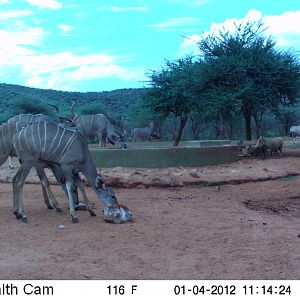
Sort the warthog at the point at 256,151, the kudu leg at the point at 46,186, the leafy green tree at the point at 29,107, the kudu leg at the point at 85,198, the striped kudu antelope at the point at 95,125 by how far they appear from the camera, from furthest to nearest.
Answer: the leafy green tree at the point at 29,107 → the warthog at the point at 256,151 → the striped kudu antelope at the point at 95,125 → the kudu leg at the point at 46,186 → the kudu leg at the point at 85,198

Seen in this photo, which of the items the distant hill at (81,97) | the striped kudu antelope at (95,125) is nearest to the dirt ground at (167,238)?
the striped kudu antelope at (95,125)

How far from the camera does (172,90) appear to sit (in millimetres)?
24688

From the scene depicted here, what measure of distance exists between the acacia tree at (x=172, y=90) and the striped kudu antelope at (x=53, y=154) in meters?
14.7

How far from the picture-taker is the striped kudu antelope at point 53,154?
9.35 metres

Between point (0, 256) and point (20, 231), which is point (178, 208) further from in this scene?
point (0, 256)

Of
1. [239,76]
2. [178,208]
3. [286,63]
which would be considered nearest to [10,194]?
[178,208]

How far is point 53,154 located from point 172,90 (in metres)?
15.8

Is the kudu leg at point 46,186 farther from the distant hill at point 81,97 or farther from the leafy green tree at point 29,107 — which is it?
the distant hill at point 81,97

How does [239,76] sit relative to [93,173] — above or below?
above

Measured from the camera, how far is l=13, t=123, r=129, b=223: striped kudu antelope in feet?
30.7

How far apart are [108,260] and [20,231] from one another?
2.35 meters

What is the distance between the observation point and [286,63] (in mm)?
23250
